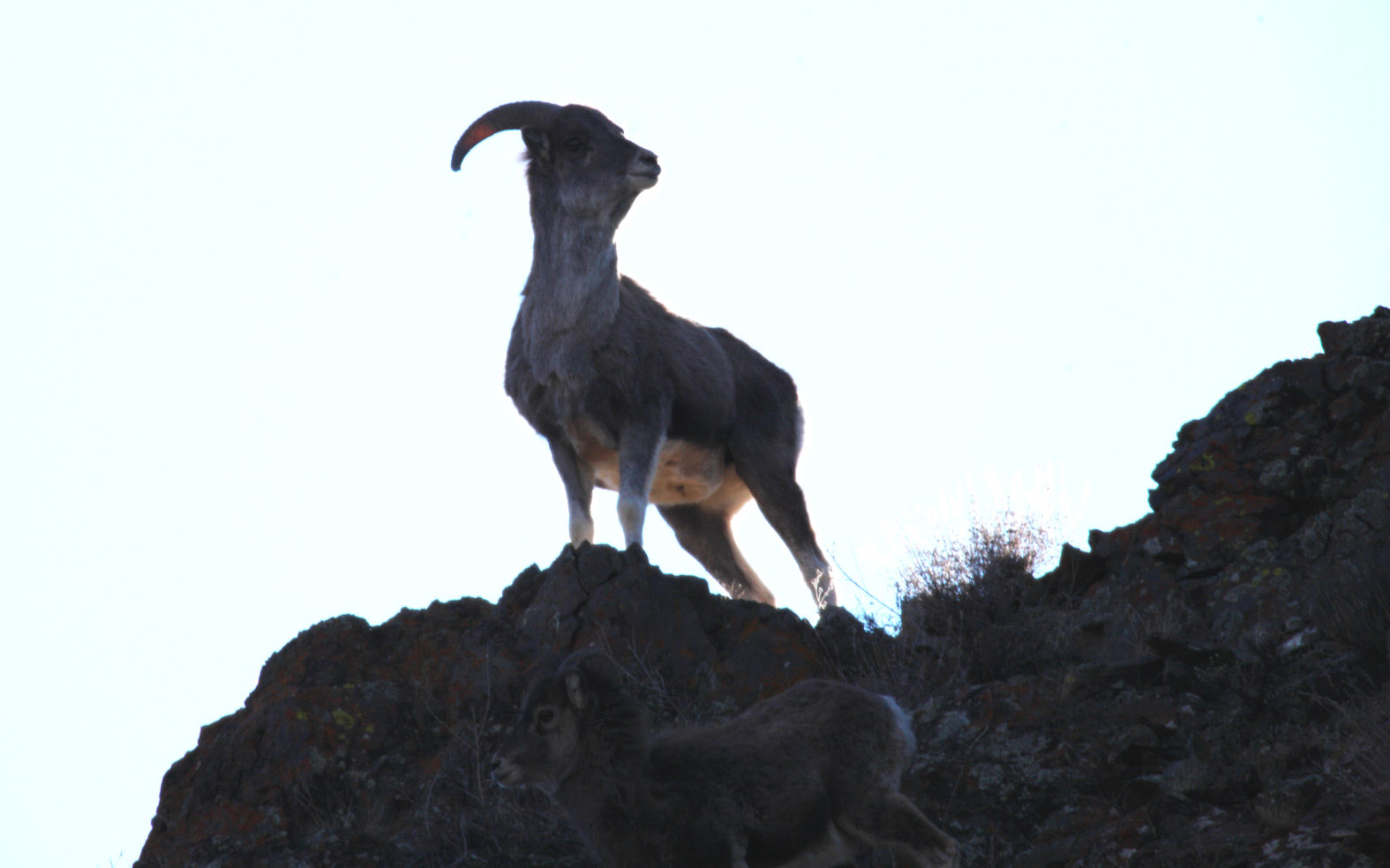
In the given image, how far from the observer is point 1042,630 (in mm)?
8469

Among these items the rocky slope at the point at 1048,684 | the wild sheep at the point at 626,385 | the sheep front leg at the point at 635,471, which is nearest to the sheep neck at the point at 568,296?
the wild sheep at the point at 626,385

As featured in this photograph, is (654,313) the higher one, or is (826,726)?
(654,313)

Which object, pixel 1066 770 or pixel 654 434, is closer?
pixel 1066 770

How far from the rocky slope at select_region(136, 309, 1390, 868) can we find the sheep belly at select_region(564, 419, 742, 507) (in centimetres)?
149

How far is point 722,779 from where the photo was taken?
5.73m

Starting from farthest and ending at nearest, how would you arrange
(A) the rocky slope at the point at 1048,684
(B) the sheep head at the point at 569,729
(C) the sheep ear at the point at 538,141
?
(C) the sheep ear at the point at 538,141
(A) the rocky slope at the point at 1048,684
(B) the sheep head at the point at 569,729

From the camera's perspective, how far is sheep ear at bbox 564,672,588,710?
5.89 metres

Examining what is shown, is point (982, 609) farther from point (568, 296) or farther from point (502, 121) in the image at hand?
point (502, 121)

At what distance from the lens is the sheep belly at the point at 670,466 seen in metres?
10.2

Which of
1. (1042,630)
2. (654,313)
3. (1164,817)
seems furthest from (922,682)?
(654,313)

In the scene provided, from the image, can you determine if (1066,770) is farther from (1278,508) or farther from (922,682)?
(1278,508)

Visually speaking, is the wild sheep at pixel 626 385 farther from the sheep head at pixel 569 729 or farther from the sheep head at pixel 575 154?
the sheep head at pixel 569 729

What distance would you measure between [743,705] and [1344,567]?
307 centimetres

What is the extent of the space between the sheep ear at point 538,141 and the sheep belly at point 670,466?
7.24ft
